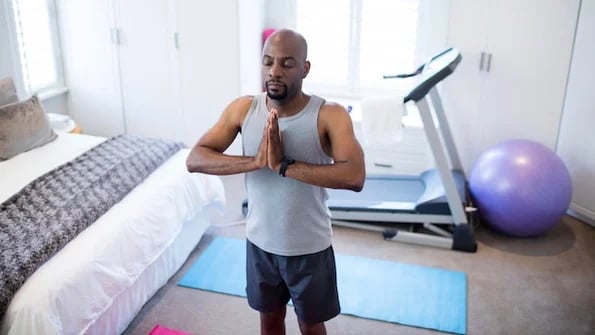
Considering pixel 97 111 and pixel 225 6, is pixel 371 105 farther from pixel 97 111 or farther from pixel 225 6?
pixel 97 111

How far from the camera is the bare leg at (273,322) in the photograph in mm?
2109

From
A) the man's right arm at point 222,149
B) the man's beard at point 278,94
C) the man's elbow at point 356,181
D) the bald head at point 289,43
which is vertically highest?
the bald head at point 289,43

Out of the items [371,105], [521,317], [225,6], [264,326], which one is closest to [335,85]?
[225,6]

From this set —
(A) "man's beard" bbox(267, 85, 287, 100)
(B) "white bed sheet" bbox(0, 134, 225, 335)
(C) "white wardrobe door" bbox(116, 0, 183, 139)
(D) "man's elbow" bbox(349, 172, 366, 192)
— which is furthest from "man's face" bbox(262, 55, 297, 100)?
(C) "white wardrobe door" bbox(116, 0, 183, 139)

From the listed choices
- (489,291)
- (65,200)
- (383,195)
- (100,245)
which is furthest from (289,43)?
(383,195)

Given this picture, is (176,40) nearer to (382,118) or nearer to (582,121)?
(382,118)

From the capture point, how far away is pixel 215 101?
4223 millimetres

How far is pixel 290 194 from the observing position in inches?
72.1

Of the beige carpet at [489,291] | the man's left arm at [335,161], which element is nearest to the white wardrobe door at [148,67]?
the beige carpet at [489,291]

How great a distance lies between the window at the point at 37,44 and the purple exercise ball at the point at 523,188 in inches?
117

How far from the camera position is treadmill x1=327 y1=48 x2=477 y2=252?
325 centimetres

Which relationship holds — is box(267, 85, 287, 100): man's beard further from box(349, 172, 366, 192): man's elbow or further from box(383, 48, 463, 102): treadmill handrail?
box(383, 48, 463, 102): treadmill handrail

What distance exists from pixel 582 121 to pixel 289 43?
8.26ft

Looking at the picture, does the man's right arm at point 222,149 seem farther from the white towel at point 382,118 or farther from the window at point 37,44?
the window at point 37,44
